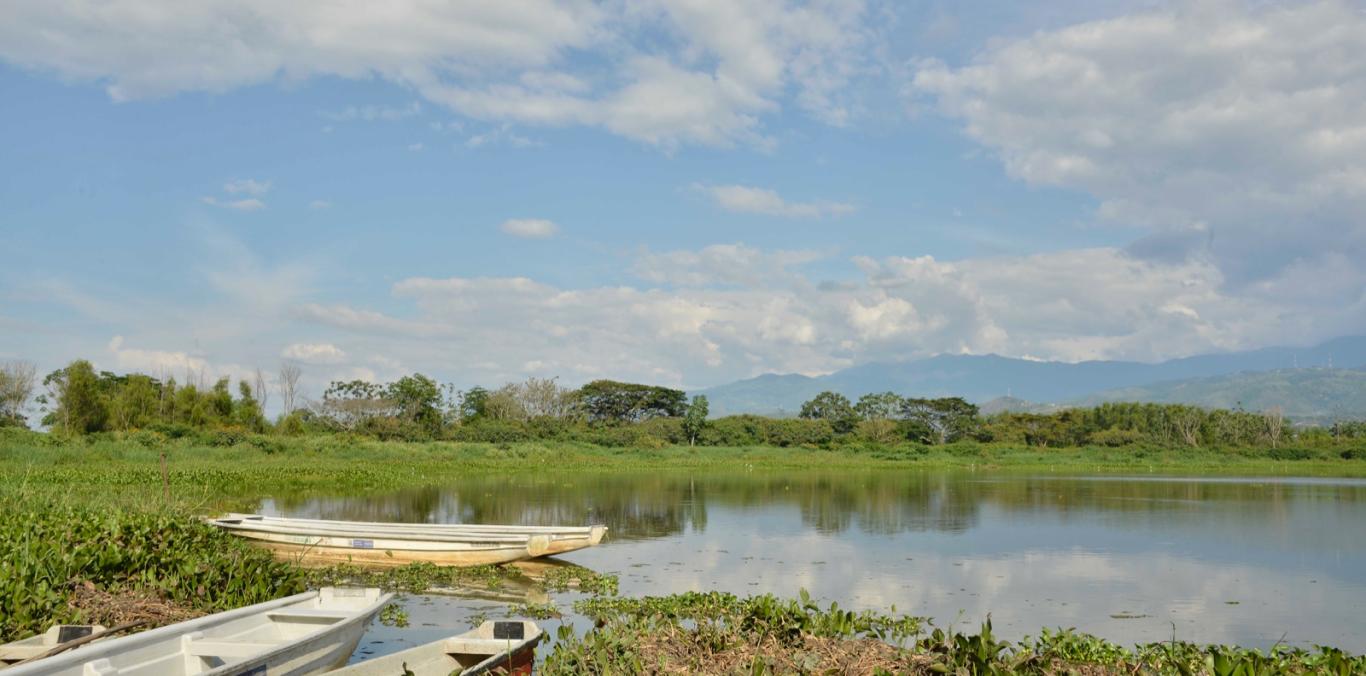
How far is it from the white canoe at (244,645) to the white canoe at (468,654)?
0.77 metres

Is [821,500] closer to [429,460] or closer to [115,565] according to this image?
[429,460]

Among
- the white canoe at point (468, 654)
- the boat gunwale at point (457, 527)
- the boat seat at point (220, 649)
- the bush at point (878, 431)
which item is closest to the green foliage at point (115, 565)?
the boat seat at point (220, 649)

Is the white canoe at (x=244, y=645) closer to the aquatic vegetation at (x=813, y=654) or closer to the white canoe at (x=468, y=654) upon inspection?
the white canoe at (x=468, y=654)

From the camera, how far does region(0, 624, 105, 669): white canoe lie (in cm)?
597

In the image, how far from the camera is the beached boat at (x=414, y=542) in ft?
46.3

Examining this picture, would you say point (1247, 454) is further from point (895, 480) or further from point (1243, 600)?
point (1243, 600)

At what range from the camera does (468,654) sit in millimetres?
6434

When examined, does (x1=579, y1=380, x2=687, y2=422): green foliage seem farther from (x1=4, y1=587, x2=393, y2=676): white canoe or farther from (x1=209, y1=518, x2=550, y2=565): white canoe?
(x1=4, y1=587, x2=393, y2=676): white canoe

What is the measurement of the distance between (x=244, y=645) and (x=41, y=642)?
127cm

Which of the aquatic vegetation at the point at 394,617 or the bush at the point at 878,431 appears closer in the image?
the aquatic vegetation at the point at 394,617

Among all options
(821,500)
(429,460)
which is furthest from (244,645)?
(429,460)

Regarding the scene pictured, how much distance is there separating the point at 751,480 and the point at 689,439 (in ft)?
80.2

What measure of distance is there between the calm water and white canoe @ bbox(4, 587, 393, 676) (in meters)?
1.80

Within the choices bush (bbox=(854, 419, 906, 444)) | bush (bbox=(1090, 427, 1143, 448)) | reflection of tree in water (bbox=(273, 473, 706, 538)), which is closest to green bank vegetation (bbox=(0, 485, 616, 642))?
reflection of tree in water (bbox=(273, 473, 706, 538))
